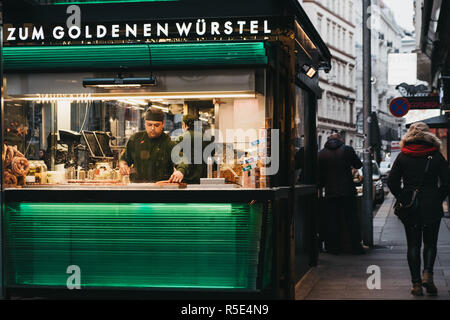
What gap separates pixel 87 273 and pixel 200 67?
2.50 meters

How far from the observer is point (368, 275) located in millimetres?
10945

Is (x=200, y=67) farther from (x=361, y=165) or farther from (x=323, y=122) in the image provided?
(x=323, y=122)

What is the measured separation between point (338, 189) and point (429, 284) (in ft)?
14.0

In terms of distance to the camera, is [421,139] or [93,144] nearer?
[93,144]

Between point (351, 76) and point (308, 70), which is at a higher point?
point (351, 76)

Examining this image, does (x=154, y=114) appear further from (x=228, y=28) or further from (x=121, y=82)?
(x=228, y=28)

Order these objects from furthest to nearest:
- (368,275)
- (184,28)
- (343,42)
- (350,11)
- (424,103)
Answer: (350,11), (343,42), (424,103), (368,275), (184,28)

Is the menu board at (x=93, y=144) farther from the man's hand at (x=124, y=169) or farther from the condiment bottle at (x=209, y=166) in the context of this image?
the condiment bottle at (x=209, y=166)

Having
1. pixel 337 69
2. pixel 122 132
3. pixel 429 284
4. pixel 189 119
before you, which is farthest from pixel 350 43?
pixel 122 132

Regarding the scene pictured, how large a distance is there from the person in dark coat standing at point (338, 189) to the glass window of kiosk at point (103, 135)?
192 inches

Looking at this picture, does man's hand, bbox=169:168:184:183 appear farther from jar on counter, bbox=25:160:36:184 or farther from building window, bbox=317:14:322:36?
building window, bbox=317:14:322:36

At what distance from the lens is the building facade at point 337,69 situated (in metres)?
65.4
